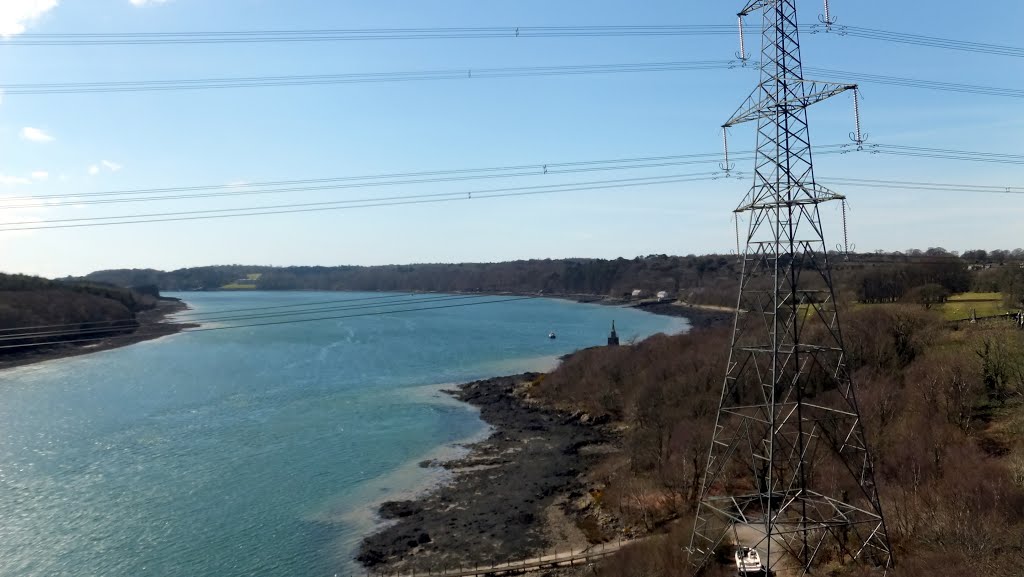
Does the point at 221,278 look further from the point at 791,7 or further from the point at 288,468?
the point at 791,7

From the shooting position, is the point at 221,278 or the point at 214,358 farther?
the point at 221,278

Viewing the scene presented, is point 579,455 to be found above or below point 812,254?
below

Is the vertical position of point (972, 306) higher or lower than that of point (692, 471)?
higher

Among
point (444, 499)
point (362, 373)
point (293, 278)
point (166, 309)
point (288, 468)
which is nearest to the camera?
point (444, 499)

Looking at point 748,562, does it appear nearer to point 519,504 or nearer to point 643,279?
point 519,504

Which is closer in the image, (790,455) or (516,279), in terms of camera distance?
(790,455)

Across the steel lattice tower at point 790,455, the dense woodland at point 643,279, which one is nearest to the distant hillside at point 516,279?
the dense woodland at point 643,279

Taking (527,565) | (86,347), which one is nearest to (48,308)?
(86,347)

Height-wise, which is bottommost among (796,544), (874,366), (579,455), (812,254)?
(579,455)

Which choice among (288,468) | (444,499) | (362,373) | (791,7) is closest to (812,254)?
(791,7)
